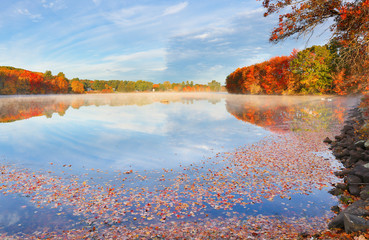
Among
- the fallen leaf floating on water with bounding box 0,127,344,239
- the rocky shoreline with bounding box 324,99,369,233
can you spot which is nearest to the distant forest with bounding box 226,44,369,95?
the rocky shoreline with bounding box 324,99,369,233

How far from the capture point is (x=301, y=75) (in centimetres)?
9756

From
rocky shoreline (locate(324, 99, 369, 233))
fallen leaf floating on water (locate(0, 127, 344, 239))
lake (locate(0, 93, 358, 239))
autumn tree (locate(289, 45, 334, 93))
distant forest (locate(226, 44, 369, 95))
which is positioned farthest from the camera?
autumn tree (locate(289, 45, 334, 93))

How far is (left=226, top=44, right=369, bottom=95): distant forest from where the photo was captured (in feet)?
270

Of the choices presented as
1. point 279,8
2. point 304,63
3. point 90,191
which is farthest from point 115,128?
point 304,63

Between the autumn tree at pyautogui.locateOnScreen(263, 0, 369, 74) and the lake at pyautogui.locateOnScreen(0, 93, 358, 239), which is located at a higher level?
the autumn tree at pyautogui.locateOnScreen(263, 0, 369, 74)

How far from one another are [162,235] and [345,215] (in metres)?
5.51

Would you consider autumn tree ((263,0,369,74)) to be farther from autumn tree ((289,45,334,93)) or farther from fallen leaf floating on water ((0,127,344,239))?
autumn tree ((289,45,334,93))

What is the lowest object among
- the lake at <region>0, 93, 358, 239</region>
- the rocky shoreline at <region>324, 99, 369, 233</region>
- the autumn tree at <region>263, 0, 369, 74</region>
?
the lake at <region>0, 93, 358, 239</region>

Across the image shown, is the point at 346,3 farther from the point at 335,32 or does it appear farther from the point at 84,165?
the point at 84,165

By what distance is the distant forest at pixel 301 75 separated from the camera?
82250 millimetres

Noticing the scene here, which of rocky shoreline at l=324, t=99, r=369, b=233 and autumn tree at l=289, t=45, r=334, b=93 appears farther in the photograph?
autumn tree at l=289, t=45, r=334, b=93

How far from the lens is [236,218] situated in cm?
865

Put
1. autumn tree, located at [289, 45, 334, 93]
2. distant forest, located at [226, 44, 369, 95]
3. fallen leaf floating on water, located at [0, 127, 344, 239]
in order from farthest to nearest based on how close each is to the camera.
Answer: autumn tree, located at [289, 45, 334, 93] → distant forest, located at [226, 44, 369, 95] → fallen leaf floating on water, located at [0, 127, 344, 239]

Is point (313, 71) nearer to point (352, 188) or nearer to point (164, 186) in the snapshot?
point (352, 188)
